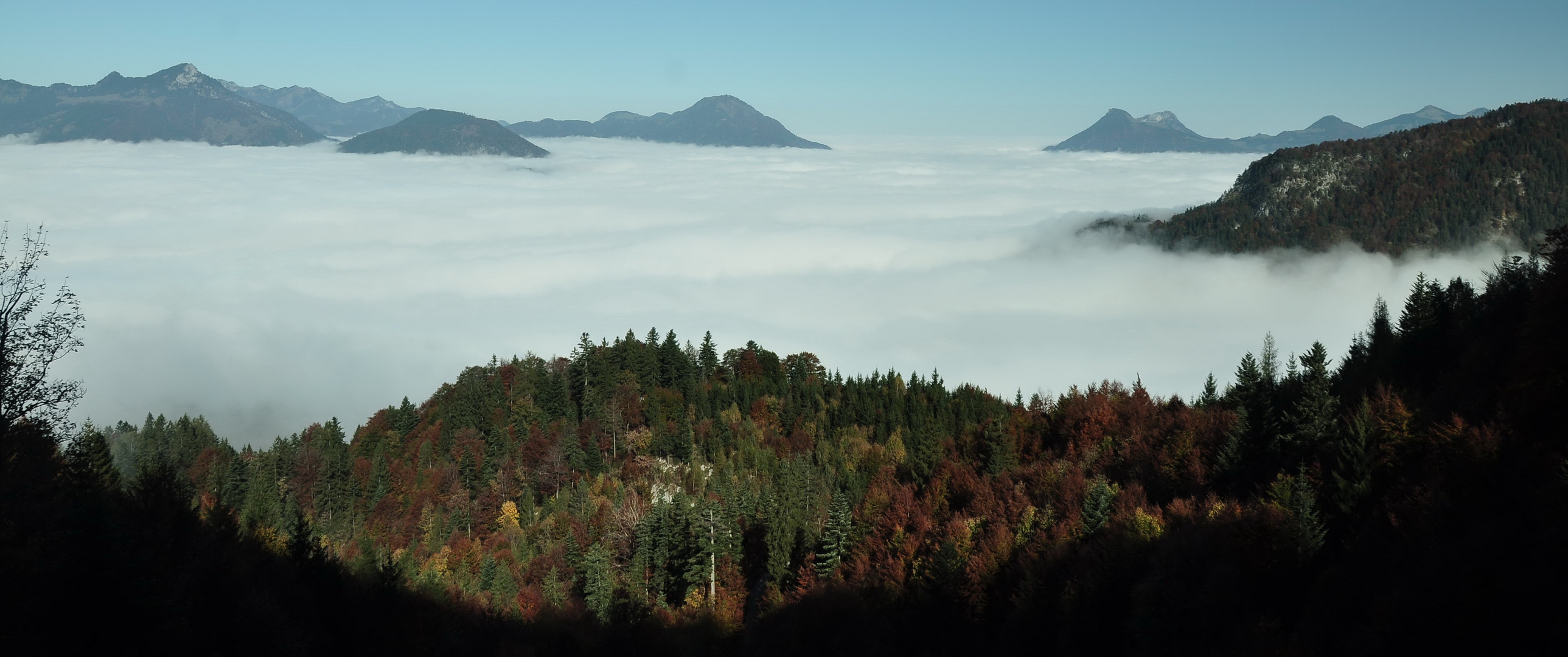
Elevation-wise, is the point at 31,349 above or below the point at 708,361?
above

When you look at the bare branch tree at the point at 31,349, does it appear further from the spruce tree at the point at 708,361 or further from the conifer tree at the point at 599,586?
the spruce tree at the point at 708,361

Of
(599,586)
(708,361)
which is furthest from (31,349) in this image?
(708,361)

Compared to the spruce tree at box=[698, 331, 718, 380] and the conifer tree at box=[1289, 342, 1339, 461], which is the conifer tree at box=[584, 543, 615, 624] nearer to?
the conifer tree at box=[1289, 342, 1339, 461]

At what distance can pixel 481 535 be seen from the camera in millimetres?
74062

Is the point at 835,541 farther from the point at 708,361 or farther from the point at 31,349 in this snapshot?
the point at 708,361

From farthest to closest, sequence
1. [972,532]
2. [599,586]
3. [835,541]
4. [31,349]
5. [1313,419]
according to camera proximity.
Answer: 1. [599,586]
2. [835,541]
3. [972,532]
4. [1313,419]
5. [31,349]

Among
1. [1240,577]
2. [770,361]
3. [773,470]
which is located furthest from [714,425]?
[1240,577]

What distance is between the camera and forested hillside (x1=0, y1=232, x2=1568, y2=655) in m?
23.4

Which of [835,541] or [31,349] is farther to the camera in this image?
[835,541]

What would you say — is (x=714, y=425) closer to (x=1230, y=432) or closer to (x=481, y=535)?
(x=481, y=535)

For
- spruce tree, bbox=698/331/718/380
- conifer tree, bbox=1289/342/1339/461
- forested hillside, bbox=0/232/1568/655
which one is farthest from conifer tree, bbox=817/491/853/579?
spruce tree, bbox=698/331/718/380

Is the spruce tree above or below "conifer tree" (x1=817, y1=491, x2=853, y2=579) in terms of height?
below

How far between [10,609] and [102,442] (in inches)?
996

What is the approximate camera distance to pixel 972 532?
4197 cm
